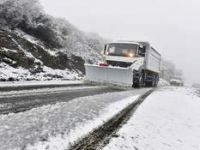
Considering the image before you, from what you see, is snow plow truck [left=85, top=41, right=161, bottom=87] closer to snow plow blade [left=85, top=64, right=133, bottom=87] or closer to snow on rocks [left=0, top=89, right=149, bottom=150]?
snow plow blade [left=85, top=64, right=133, bottom=87]

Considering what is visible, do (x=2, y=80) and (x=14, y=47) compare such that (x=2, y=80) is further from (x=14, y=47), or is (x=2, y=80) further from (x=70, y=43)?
(x=70, y=43)

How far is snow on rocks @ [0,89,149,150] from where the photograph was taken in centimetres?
536

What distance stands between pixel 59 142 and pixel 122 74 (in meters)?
15.6

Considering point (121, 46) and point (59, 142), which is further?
point (121, 46)

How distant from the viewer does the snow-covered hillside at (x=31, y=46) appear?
20.0 metres

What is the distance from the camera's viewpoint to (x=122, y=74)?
20.9m

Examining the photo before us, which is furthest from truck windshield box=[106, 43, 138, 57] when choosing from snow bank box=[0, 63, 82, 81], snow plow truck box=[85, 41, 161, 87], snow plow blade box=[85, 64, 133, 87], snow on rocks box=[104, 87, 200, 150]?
snow on rocks box=[104, 87, 200, 150]

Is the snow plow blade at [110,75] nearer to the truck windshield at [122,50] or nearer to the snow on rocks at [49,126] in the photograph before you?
the truck windshield at [122,50]

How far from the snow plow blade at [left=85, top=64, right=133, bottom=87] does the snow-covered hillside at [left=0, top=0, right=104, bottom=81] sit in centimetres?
262

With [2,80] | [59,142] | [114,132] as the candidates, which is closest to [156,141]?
[114,132]

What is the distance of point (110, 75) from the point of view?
21344 millimetres

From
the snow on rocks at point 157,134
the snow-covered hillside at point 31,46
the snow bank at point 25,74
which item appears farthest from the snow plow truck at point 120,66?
the snow on rocks at point 157,134

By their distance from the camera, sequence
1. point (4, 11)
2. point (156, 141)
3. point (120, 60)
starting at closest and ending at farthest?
point (156, 141), point (120, 60), point (4, 11)

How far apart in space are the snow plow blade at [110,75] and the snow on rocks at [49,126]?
11.3m
